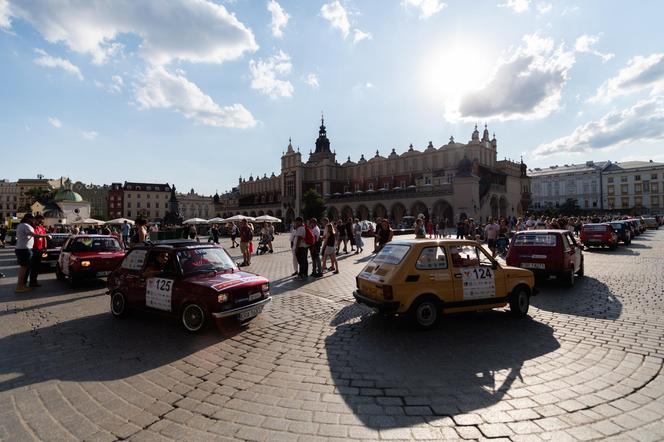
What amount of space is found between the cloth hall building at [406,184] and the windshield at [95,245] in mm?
37476

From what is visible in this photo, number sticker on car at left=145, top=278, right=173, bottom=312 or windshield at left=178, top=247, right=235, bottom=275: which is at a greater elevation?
windshield at left=178, top=247, right=235, bottom=275

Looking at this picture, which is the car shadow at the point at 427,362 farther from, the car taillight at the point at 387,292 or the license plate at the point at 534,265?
the license plate at the point at 534,265

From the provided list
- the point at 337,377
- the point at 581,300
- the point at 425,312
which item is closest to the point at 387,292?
the point at 425,312

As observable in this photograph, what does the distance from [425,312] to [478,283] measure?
1151 millimetres

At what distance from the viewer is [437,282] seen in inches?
240

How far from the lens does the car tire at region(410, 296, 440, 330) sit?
598cm

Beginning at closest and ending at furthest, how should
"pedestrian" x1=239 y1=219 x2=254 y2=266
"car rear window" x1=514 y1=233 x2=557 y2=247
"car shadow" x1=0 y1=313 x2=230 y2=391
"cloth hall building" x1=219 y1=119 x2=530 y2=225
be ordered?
"car shadow" x1=0 y1=313 x2=230 y2=391, "car rear window" x1=514 y1=233 x2=557 y2=247, "pedestrian" x1=239 y1=219 x2=254 y2=266, "cloth hall building" x1=219 y1=119 x2=530 y2=225

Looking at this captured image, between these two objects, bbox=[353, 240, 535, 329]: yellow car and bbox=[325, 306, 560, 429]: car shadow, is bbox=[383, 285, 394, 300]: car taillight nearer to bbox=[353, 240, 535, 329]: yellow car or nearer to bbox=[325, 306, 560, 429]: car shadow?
bbox=[353, 240, 535, 329]: yellow car

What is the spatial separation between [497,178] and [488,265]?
58.0m

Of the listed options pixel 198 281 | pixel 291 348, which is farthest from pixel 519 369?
pixel 198 281

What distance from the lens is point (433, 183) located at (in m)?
63.5

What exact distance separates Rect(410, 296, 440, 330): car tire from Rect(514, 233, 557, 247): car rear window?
218 inches

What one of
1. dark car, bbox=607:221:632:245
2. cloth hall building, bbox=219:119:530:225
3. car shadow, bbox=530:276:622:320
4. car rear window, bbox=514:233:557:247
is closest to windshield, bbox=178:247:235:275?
car shadow, bbox=530:276:622:320

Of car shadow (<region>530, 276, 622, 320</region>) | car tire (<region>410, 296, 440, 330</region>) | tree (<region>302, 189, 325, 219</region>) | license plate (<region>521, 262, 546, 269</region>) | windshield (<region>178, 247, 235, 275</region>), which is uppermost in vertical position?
tree (<region>302, 189, 325, 219</region>)
